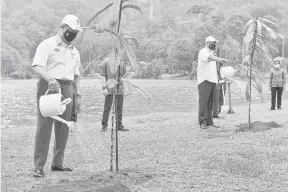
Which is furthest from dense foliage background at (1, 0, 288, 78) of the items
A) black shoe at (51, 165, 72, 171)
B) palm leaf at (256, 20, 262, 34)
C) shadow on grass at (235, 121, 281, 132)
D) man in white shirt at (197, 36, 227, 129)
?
black shoe at (51, 165, 72, 171)

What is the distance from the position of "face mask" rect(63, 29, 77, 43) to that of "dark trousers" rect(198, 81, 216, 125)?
4348 millimetres

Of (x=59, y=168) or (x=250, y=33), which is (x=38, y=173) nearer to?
(x=59, y=168)

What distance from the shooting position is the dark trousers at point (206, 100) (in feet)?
28.9

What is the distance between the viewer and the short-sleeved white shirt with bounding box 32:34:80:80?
482 cm

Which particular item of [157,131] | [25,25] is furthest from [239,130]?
[25,25]

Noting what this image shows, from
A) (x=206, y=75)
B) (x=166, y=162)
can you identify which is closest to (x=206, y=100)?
(x=206, y=75)

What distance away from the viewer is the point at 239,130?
27.9 feet

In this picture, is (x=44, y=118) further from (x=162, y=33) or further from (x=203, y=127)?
(x=162, y=33)

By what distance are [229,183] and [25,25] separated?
10277 centimetres

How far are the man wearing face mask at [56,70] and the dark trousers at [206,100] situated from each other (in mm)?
4099

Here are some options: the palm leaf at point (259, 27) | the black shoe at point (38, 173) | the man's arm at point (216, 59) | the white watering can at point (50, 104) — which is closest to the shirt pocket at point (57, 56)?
the white watering can at point (50, 104)

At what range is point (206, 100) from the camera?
349 inches

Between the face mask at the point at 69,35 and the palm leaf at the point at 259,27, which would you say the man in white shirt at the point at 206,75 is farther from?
the face mask at the point at 69,35

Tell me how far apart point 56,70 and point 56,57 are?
0.49ft
